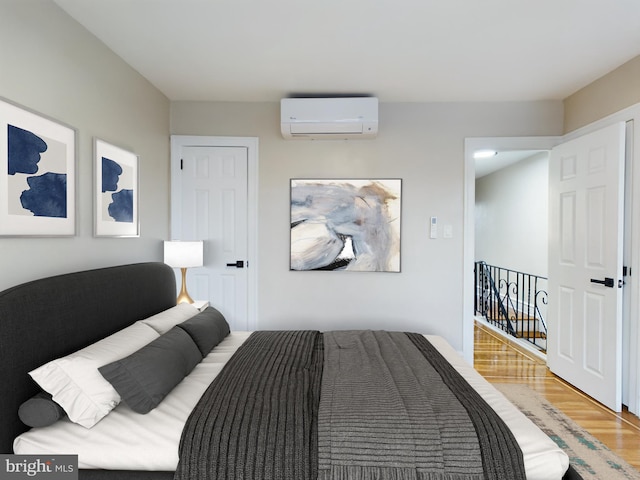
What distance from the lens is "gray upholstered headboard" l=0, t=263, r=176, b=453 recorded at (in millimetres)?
1370

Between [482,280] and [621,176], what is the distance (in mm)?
3758

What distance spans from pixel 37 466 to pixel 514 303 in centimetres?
651

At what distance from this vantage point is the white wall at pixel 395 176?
11.2 ft

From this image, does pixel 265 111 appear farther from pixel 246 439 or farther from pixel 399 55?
Result: pixel 246 439

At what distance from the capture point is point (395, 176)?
3439 mm

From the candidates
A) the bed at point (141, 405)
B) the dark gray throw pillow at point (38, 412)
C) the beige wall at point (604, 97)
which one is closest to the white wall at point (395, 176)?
the beige wall at point (604, 97)

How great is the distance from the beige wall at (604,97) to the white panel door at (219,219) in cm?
317

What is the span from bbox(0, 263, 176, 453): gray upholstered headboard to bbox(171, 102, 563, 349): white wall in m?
1.52

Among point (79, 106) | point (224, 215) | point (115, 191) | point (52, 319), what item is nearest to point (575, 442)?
point (52, 319)

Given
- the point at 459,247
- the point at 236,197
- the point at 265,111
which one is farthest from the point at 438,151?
the point at 236,197

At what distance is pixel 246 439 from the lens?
1.32 metres

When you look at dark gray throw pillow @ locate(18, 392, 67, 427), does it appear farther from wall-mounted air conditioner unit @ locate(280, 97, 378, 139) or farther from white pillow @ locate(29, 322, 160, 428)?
wall-mounted air conditioner unit @ locate(280, 97, 378, 139)

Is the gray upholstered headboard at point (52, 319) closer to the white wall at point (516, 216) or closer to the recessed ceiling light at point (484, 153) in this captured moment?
the recessed ceiling light at point (484, 153)

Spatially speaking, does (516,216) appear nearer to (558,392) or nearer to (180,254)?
(558,392)
